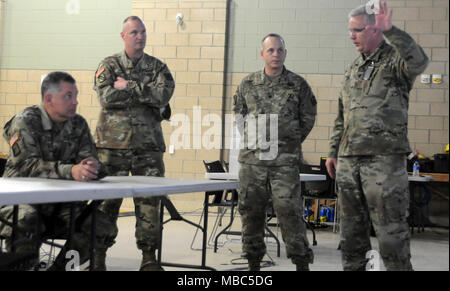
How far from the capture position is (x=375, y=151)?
2369 mm

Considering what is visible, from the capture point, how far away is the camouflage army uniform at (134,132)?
3.25 meters

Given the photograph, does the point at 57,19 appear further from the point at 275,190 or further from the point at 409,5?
the point at 409,5

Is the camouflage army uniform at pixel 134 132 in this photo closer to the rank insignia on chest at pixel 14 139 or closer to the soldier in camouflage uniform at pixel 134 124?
the soldier in camouflage uniform at pixel 134 124

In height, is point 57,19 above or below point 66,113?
above

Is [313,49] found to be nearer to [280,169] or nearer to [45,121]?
[280,169]

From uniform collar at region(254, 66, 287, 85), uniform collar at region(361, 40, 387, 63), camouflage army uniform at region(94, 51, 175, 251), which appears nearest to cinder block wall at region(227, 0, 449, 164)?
uniform collar at region(254, 66, 287, 85)

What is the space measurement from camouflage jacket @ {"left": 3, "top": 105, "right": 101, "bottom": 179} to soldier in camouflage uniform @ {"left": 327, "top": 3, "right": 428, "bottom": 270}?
123 cm

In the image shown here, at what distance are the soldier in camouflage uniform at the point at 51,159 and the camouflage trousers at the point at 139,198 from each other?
1.58 ft

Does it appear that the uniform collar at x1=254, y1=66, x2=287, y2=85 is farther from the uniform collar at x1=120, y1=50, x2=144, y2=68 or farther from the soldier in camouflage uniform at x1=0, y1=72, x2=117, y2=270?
the soldier in camouflage uniform at x1=0, y1=72, x2=117, y2=270

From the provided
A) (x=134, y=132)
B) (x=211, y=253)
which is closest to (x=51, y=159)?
(x=134, y=132)

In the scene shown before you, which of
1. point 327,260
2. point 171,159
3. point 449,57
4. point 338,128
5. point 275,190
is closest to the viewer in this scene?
point 449,57

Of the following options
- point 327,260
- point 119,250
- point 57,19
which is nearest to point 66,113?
point 119,250

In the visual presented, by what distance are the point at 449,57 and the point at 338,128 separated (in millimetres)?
1029
